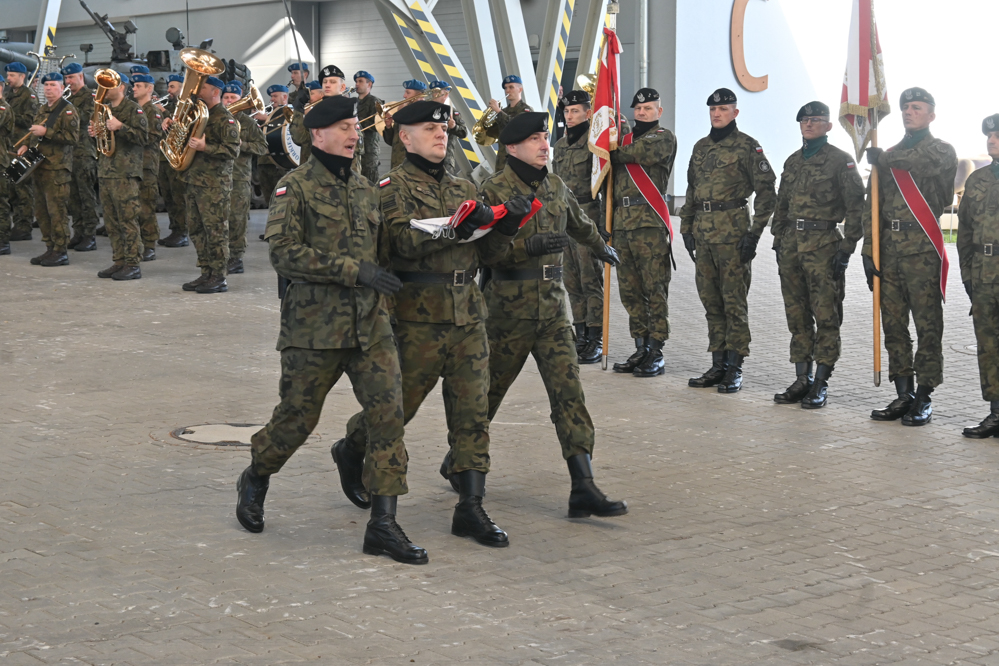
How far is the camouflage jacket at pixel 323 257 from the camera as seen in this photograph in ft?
17.7

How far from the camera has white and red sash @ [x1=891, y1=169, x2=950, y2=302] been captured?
827 centimetres

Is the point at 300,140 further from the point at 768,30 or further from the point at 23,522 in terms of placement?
the point at 768,30

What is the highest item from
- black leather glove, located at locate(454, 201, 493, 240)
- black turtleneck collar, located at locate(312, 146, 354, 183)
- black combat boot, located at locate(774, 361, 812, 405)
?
black turtleneck collar, located at locate(312, 146, 354, 183)

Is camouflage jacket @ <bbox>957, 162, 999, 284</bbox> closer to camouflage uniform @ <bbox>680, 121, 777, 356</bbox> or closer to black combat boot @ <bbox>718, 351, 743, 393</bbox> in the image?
camouflage uniform @ <bbox>680, 121, 777, 356</bbox>

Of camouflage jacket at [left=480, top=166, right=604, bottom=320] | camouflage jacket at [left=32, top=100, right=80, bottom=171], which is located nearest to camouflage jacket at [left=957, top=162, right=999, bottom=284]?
camouflage jacket at [left=480, top=166, right=604, bottom=320]

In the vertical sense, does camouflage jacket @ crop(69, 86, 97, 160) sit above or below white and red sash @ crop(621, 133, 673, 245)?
above

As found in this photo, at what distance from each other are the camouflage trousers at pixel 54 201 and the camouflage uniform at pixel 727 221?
358 inches

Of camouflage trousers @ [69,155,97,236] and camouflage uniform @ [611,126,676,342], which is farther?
camouflage trousers @ [69,155,97,236]

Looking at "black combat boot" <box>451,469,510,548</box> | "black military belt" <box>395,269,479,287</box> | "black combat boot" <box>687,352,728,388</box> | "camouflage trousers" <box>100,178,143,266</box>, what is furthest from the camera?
"camouflage trousers" <box>100,178,143,266</box>

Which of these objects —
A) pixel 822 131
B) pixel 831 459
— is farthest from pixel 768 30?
pixel 831 459

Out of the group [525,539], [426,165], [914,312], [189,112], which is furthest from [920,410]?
[189,112]

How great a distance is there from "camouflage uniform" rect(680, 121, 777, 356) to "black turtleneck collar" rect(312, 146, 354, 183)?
4.58 m

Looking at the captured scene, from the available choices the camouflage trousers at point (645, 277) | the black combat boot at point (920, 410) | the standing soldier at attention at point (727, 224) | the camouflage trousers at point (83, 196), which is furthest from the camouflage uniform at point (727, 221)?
the camouflage trousers at point (83, 196)

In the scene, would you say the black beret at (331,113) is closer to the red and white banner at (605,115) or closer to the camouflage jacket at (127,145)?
the red and white banner at (605,115)
